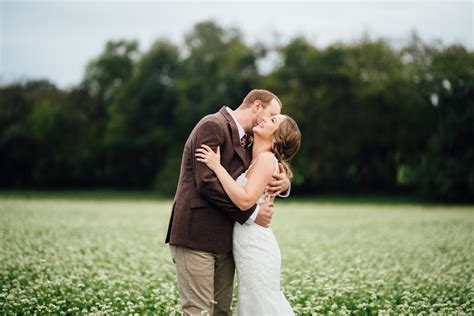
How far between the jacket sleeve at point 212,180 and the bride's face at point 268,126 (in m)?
0.47

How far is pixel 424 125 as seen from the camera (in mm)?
41625

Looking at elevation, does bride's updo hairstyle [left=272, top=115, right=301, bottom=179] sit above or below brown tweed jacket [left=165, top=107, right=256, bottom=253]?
above

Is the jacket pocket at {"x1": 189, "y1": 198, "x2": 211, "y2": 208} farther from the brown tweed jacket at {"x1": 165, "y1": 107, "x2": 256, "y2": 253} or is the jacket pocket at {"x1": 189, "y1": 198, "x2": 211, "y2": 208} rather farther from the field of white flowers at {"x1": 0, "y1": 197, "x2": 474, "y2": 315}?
the field of white flowers at {"x1": 0, "y1": 197, "x2": 474, "y2": 315}

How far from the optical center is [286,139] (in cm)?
559

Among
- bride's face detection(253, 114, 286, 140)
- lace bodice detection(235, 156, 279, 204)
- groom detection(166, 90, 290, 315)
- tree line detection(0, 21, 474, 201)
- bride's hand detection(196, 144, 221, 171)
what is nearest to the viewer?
bride's hand detection(196, 144, 221, 171)

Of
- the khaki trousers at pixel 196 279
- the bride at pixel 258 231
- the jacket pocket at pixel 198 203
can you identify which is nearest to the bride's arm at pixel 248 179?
the bride at pixel 258 231

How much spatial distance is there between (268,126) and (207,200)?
1.05m

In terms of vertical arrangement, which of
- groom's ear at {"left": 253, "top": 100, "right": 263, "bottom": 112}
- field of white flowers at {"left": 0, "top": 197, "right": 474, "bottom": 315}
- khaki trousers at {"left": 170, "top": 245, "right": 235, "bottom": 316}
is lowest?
field of white flowers at {"left": 0, "top": 197, "right": 474, "bottom": 315}

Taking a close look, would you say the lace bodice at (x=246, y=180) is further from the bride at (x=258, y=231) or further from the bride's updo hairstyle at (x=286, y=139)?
the bride's updo hairstyle at (x=286, y=139)

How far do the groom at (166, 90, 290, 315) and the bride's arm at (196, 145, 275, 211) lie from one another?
0.07 metres

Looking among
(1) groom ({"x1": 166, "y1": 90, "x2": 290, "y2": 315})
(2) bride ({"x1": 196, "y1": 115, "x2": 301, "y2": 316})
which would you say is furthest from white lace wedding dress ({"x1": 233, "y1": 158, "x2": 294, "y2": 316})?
(1) groom ({"x1": 166, "y1": 90, "x2": 290, "y2": 315})

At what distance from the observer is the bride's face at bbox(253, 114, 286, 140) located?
18.2 ft

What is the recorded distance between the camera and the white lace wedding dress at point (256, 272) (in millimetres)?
5301

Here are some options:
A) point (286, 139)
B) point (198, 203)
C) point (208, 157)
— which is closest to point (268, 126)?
point (286, 139)
